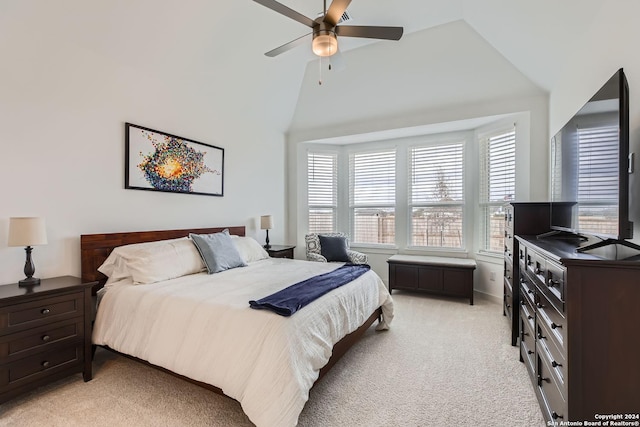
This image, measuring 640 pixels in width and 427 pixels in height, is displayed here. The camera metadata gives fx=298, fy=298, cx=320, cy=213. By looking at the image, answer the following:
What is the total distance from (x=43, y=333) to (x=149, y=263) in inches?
32.4

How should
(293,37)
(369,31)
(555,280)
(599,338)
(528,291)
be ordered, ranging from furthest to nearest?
(293,37) → (369,31) → (528,291) → (555,280) → (599,338)

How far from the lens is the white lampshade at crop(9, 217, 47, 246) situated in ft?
7.23

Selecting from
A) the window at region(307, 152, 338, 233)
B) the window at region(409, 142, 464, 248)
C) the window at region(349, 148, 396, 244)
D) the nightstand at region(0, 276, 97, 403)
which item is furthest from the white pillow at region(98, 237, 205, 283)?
the window at region(409, 142, 464, 248)

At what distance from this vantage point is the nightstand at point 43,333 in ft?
6.56

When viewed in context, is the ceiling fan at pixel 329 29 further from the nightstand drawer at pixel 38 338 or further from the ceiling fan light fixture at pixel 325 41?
the nightstand drawer at pixel 38 338

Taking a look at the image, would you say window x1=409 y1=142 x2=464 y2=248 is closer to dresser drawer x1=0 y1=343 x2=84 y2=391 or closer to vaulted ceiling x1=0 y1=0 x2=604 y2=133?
vaulted ceiling x1=0 y1=0 x2=604 y2=133

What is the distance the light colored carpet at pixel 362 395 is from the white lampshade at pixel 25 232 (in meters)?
1.13

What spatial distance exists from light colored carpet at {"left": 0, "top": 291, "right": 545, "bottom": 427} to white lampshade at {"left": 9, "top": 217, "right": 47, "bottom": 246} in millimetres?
1130

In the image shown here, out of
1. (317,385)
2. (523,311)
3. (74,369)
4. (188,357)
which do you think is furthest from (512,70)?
(74,369)

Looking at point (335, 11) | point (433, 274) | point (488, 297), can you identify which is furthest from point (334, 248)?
point (335, 11)

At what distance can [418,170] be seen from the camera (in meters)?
5.27

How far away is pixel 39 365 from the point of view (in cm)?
215

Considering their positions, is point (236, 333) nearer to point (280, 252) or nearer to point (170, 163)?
point (170, 163)

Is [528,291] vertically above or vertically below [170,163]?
below
